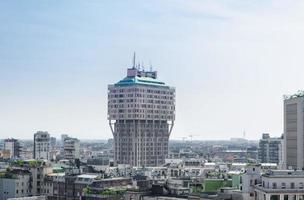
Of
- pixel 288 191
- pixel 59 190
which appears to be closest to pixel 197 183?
pixel 59 190

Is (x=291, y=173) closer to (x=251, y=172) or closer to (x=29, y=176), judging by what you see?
(x=251, y=172)

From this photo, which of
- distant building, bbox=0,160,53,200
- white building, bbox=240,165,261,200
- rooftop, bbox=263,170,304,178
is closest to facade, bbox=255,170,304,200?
rooftop, bbox=263,170,304,178

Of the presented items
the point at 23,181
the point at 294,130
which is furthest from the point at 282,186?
the point at 23,181

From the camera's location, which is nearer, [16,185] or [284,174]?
[284,174]

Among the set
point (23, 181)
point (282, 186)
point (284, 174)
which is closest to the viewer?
point (282, 186)

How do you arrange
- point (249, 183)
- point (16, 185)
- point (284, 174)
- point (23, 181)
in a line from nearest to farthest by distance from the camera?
1. point (284, 174)
2. point (249, 183)
3. point (16, 185)
4. point (23, 181)

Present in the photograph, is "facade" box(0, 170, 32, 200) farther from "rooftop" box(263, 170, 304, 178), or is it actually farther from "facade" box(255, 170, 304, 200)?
"rooftop" box(263, 170, 304, 178)

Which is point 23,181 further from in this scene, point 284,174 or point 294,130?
point 284,174
